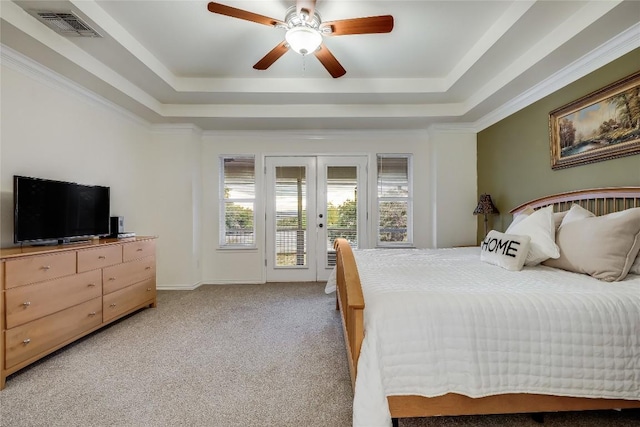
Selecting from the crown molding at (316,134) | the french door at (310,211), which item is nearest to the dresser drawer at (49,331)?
the french door at (310,211)

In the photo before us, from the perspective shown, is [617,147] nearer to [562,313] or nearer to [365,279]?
[562,313]

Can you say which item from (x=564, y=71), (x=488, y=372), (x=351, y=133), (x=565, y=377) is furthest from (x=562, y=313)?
(x=351, y=133)

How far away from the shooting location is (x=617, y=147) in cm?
209

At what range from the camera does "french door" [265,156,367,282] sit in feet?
14.4

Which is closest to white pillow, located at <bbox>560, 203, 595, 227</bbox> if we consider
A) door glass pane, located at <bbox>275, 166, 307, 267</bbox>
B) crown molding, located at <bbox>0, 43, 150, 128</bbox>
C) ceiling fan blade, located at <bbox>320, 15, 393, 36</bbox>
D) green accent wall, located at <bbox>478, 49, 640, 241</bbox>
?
green accent wall, located at <bbox>478, 49, 640, 241</bbox>

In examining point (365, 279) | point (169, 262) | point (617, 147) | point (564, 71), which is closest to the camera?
point (365, 279)

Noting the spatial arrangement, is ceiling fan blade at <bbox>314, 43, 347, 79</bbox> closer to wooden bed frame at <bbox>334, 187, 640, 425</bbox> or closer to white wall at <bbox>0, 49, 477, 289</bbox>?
wooden bed frame at <bbox>334, 187, 640, 425</bbox>

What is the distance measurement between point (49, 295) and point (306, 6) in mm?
2723

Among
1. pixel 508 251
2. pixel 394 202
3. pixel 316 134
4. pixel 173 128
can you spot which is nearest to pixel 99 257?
pixel 173 128

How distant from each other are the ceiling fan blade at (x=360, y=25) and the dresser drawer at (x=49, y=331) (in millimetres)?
2865

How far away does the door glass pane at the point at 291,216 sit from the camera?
4.39 m

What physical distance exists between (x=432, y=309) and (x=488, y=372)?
0.37 m

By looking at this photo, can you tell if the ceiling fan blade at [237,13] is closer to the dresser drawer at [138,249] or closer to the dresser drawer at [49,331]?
the dresser drawer at [138,249]

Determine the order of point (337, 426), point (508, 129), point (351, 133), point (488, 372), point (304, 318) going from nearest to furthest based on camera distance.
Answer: point (488, 372) < point (337, 426) < point (304, 318) < point (508, 129) < point (351, 133)
